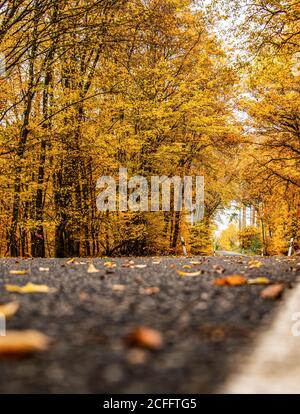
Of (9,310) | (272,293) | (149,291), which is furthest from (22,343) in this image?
(272,293)

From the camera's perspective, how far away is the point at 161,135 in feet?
51.6

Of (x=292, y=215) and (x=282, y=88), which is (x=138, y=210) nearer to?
(x=282, y=88)

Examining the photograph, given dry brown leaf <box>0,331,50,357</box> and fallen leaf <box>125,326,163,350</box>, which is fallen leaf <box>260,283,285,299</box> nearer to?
fallen leaf <box>125,326,163,350</box>

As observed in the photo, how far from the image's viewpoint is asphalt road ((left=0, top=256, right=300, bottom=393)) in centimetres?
98

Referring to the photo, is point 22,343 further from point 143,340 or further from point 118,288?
point 118,288

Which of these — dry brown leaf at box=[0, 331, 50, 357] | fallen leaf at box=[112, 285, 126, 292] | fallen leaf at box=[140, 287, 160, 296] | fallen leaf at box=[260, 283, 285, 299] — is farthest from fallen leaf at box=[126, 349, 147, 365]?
fallen leaf at box=[260, 283, 285, 299]

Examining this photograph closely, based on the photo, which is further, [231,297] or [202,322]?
[231,297]

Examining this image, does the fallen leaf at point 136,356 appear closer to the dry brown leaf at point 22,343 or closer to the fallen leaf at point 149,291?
the dry brown leaf at point 22,343

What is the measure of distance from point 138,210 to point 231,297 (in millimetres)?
12520

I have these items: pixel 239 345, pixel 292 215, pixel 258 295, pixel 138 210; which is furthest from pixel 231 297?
pixel 292 215

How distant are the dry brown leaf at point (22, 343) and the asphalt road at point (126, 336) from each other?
3 centimetres

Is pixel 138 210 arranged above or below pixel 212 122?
below

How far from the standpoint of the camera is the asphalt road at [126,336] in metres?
0.98

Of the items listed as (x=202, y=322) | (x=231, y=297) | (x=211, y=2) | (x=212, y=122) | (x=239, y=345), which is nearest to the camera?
(x=239, y=345)
